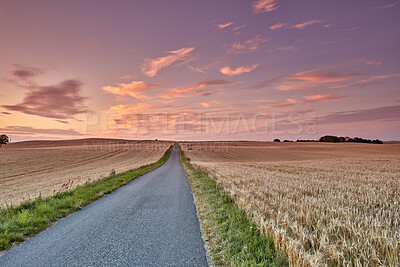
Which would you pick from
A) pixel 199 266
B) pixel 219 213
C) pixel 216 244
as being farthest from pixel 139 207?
pixel 199 266

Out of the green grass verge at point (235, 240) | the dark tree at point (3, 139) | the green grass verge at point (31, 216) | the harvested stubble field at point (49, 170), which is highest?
the dark tree at point (3, 139)

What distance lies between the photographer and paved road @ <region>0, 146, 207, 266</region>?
15.3ft

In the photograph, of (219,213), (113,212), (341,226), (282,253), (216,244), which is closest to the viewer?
(282,253)

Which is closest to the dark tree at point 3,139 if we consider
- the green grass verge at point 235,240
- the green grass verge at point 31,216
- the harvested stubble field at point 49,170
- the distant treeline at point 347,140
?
the harvested stubble field at point 49,170

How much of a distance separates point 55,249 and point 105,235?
1192 millimetres

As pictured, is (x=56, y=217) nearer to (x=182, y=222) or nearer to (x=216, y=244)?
(x=182, y=222)

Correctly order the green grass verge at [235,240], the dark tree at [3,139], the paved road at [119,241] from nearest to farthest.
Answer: the green grass verge at [235,240], the paved road at [119,241], the dark tree at [3,139]

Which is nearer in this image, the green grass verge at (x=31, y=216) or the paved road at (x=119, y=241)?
the paved road at (x=119, y=241)

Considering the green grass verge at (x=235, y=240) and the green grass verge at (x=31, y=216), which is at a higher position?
the green grass verge at (x=235, y=240)

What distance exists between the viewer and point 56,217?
26.2ft

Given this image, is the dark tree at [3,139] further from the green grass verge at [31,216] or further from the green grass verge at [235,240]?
the green grass verge at [235,240]

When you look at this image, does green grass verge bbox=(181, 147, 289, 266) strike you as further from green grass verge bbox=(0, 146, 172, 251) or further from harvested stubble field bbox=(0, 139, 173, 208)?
harvested stubble field bbox=(0, 139, 173, 208)

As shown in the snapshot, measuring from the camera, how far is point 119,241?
5.60 m

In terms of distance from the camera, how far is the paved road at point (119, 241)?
466 cm
